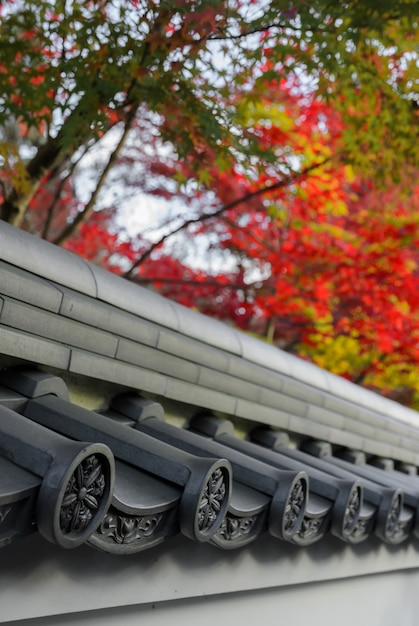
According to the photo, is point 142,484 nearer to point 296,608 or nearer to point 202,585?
point 202,585

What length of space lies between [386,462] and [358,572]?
153cm

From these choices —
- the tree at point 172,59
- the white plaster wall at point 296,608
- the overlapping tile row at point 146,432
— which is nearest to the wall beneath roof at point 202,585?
the white plaster wall at point 296,608

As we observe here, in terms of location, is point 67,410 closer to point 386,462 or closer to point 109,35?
point 109,35

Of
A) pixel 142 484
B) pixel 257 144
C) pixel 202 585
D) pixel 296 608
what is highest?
pixel 257 144

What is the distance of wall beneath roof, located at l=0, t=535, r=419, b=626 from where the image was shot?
7.96ft

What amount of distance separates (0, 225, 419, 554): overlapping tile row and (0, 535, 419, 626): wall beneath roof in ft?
0.81

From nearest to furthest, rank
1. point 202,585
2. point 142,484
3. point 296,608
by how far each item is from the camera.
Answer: point 142,484 < point 202,585 < point 296,608

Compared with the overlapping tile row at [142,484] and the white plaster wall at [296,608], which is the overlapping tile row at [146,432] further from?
the white plaster wall at [296,608]

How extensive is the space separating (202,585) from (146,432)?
26.8 inches

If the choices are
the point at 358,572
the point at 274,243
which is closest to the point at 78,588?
the point at 358,572

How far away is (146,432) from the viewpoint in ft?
10.7

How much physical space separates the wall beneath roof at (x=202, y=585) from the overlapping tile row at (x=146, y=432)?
0.25m

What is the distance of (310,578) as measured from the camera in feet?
13.7

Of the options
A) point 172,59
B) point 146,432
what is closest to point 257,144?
point 172,59
